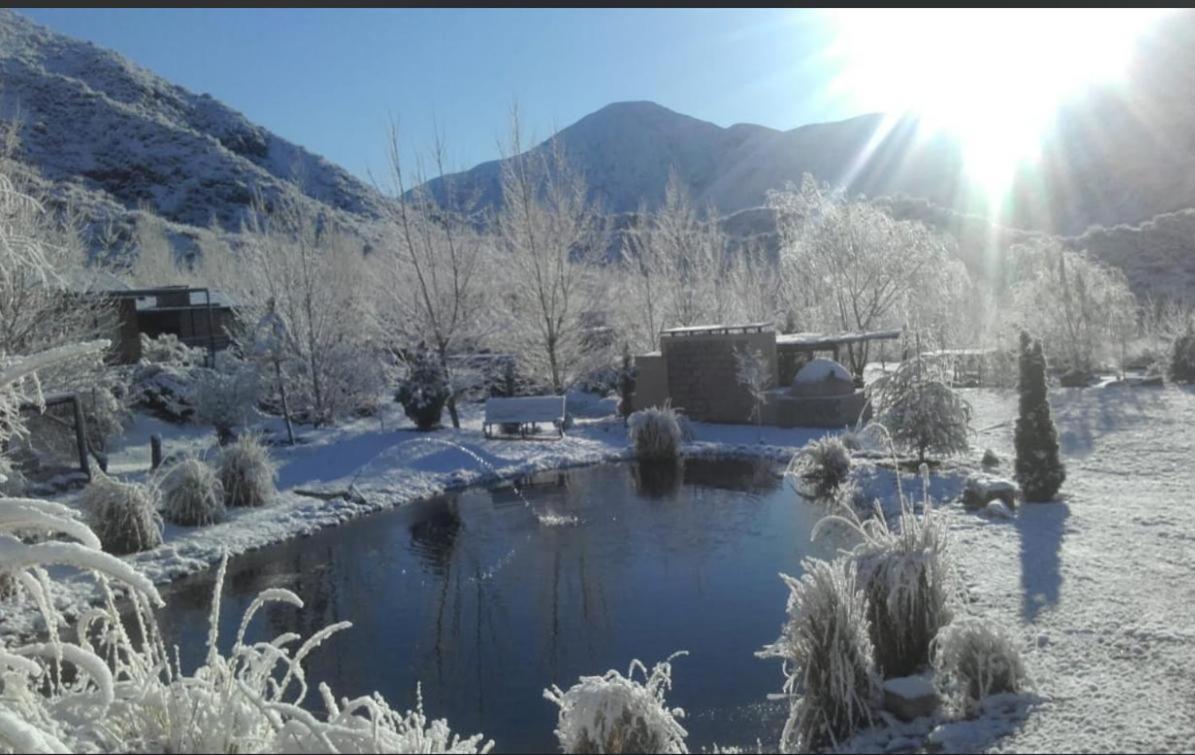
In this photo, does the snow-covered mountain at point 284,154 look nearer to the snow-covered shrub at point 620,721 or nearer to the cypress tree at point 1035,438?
the cypress tree at point 1035,438

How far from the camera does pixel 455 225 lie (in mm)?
24062

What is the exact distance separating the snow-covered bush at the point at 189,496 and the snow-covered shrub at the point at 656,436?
7.17 meters

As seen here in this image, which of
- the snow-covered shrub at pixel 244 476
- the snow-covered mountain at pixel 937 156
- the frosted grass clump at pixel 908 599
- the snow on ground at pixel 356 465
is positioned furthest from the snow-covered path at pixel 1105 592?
the snow-covered mountain at pixel 937 156

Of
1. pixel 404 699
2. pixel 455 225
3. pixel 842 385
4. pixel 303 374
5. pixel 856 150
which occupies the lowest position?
pixel 404 699

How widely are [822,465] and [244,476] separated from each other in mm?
8382

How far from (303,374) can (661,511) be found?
13.9 meters

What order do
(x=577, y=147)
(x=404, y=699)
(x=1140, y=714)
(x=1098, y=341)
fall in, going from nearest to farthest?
(x=1140, y=714), (x=404, y=699), (x=1098, y=341), (x=577, y=147)

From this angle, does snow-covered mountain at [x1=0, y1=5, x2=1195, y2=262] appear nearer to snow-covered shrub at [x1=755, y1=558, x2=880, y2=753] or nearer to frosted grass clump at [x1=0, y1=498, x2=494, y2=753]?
snow-covered shrub at [x1=755, y1=558, x2=880, y2=753]

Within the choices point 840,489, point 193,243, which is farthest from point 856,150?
point 840,489

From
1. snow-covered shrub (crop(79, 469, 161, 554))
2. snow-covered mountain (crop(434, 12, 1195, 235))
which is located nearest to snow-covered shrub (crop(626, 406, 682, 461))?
snow-covered shrub (crop(79, 469, 161, 554))

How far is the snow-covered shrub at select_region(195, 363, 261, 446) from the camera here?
53.0 feet

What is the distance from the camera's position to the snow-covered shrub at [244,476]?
38.3ft

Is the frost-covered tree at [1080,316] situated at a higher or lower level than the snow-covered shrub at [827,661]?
higher

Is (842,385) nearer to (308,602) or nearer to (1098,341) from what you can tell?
(1098,341)
